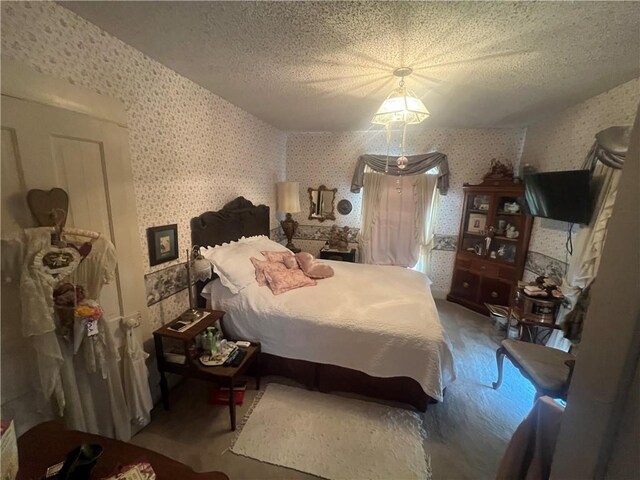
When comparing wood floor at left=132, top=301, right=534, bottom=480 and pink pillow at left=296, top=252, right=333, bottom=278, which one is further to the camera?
pink pillow at left=296, top=252, right=333, bottom=278

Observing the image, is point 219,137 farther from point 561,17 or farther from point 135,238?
point 561,17

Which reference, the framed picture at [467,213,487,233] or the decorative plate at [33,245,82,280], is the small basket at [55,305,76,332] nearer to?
the decorative plate at [33,245,82,280]

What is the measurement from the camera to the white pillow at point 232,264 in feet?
6.94

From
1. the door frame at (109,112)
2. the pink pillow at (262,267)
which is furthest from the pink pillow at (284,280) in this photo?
the door frame at (109,112)

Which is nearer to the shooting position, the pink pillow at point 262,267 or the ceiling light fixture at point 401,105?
the ceiling light fixture at point 401,105

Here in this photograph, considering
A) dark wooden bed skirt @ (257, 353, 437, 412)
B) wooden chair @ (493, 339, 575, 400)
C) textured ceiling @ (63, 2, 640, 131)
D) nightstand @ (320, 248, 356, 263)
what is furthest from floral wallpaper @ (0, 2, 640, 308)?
wooden chair @ (493, 339, 575, 400)

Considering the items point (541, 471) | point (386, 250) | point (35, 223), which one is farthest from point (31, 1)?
point (386, 250)

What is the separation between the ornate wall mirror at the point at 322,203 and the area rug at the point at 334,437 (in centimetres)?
264

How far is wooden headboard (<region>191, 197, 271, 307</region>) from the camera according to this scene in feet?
7.38

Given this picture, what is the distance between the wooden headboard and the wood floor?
0.84 metres

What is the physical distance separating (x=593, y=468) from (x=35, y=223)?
202 centimetres

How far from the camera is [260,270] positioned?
2352mm

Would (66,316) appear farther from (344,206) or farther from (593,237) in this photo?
(593,237)

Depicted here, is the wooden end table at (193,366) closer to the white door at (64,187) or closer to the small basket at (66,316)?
the white door at (64,187)
